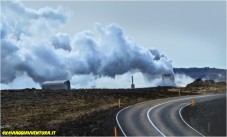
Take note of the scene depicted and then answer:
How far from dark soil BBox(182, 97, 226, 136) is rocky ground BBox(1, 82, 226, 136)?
400 inches

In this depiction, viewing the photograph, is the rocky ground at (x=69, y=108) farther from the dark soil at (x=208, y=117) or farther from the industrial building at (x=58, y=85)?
the industrial building at (x=58, y=85)

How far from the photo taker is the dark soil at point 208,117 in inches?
1901

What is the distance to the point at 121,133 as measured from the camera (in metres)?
48.0

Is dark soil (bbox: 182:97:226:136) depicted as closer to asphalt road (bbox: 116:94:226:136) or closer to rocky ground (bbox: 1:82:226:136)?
asphalt road (bbox: 116:94:226:136)

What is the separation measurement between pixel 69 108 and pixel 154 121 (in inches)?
828

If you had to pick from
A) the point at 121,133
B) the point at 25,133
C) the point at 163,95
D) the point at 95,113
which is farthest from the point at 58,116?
the point at 163,95

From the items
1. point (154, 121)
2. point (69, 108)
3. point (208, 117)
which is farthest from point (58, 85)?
point (208, 117)

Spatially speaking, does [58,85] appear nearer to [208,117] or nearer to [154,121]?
[154,121]

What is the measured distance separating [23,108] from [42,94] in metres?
15.5

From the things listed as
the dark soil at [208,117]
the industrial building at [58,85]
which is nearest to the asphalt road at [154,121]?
the dark soil at [208,117]

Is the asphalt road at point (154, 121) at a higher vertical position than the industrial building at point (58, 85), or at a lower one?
lower

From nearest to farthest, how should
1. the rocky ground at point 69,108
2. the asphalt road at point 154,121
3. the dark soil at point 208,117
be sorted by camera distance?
the dark soil at point 208,117 < the asphalt road at point 154,121 < the rocky ground at point 69,108

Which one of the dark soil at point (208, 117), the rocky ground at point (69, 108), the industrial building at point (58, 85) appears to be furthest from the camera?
the industrial building at point (58, 85)

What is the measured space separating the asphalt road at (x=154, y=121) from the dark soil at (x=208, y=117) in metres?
0.94
